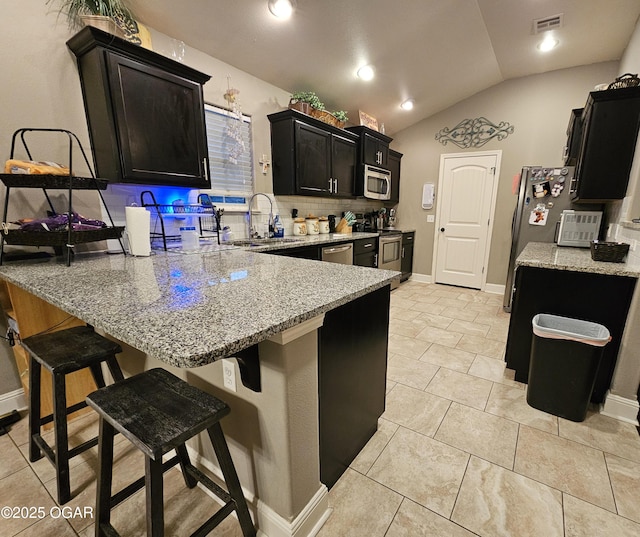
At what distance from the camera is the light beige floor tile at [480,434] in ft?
5.02

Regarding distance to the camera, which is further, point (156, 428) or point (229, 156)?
point (229, 156)

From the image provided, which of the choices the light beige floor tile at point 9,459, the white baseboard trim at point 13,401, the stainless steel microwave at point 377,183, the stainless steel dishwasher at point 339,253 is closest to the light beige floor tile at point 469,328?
the stainless steel dishwasher at point 339,253

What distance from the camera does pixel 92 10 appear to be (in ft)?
5.61

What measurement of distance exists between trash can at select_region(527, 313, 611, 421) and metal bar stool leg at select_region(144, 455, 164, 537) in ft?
6.65

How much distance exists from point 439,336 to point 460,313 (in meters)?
0.86

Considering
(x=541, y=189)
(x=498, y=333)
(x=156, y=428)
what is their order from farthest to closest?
(x=541, y=189)
(x=498, y=333)
(x=156, y=428)

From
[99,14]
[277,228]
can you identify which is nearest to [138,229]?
[99,14]

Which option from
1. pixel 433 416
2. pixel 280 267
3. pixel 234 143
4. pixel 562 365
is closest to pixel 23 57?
pixel 234 143

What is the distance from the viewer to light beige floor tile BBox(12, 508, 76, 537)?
1.16 meters

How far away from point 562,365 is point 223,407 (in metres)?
1.92

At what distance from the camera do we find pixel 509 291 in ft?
12.1

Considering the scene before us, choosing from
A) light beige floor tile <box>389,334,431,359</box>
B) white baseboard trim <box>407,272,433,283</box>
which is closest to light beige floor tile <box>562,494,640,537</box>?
light beige floor tile <box>389,334,431,359</box>

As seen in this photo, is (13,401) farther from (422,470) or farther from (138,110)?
(422,470)

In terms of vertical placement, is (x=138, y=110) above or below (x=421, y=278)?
above
